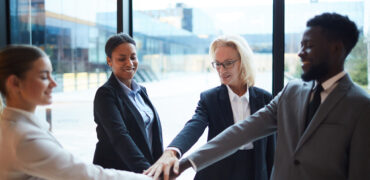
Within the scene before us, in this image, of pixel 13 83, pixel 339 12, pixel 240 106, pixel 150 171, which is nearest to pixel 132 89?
pixel 150 171

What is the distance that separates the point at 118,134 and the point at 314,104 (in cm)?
101

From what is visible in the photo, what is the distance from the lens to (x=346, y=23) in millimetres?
1446

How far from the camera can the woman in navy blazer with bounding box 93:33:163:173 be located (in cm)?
181

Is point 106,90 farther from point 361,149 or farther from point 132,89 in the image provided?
point 361,149

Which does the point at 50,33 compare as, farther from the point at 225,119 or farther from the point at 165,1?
the point at 225,119

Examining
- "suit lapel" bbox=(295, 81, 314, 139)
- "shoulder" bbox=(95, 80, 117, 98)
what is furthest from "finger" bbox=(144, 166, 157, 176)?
"suit lapel" bbox=(295, 81, 314, 139)

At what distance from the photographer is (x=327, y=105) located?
1407 mm

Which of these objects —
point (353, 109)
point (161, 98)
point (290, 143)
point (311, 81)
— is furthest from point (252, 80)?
point (161, 98)

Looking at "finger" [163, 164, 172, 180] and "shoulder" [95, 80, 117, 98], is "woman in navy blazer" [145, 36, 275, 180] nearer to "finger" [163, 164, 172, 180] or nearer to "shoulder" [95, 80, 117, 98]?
"finger" [163, 164, 172, 180]

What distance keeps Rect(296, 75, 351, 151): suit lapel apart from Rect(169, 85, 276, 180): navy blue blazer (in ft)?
1.93

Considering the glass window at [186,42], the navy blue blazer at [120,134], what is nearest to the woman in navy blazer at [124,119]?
the navy blue blazer at [120,134]

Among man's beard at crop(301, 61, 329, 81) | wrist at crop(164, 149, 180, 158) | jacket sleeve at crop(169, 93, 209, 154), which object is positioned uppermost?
man's beard at crop(301, 61, 329, 81)

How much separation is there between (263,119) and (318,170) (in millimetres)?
451

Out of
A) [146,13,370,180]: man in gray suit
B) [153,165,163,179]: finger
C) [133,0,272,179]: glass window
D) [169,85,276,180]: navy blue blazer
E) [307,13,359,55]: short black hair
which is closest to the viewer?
[146,13,370,180]: man in gray suit
